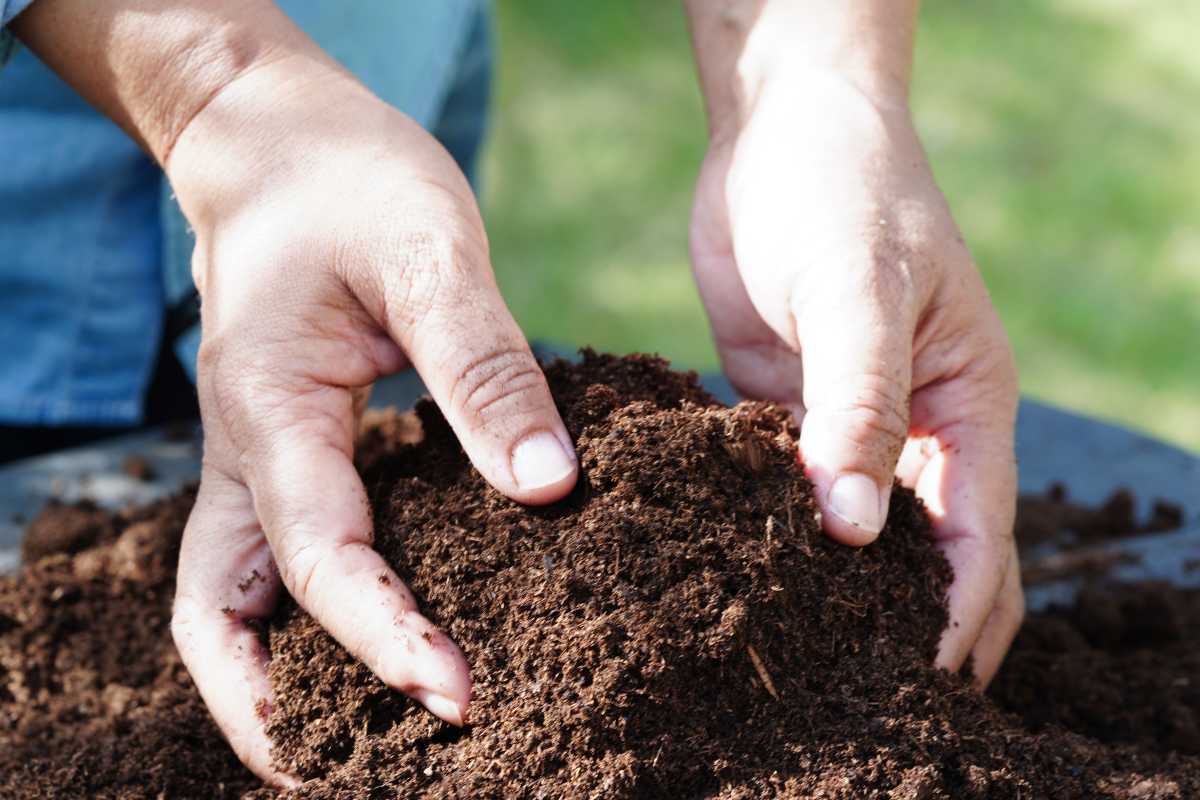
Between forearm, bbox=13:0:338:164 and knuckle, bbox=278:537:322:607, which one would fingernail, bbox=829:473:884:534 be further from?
forearm, bbox=13:0:338:164

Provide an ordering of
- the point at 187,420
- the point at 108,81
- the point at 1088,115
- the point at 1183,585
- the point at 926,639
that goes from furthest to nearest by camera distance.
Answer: the point at 1088,115
the point at 187,420
the point at 1183,585
the point at 108,81
the point at 926,639

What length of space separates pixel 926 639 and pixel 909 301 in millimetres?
436

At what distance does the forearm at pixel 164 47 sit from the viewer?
1.53m

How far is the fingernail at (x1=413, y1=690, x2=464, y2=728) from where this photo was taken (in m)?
1.22

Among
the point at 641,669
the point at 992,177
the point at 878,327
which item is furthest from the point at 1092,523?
the point at 992,177

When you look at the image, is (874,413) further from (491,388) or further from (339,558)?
(339,558)

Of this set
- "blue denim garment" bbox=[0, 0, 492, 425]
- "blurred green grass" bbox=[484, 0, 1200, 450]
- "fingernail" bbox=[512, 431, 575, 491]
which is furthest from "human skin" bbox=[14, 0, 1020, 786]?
"blurred green grass" bbox=[484, 0, 1200, 450]

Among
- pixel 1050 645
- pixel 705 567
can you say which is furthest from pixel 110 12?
pixel 1050 645

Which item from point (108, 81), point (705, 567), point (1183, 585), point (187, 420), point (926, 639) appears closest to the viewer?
point (705, 567)

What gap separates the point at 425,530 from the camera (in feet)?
4.40

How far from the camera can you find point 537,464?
1288 millimetres

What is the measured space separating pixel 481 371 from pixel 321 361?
0.23 meters

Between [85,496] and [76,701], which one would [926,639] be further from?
[85,496]

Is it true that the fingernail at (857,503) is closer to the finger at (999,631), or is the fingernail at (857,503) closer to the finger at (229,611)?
the finger at (999,631)
